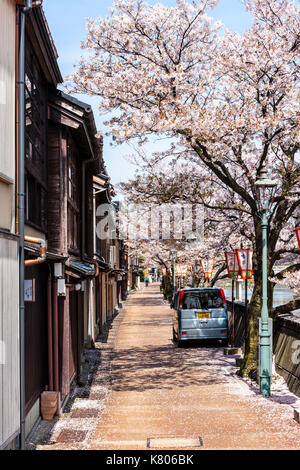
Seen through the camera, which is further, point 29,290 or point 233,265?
point 233,265

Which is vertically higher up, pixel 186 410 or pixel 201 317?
pixel 201 317

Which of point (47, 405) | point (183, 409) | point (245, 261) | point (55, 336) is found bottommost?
point (183, 409)

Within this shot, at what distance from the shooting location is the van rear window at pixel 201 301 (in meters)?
21.3

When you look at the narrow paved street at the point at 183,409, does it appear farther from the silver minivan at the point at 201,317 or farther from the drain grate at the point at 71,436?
the silver minivan at the point at 201,317

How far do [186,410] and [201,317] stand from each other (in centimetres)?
989

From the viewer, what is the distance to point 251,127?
14.0 m

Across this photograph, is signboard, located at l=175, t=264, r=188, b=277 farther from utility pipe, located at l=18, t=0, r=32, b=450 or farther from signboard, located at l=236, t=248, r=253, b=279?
utility pipe, located at l=18, t=0, r=32, b=450

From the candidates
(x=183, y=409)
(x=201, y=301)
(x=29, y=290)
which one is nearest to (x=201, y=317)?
(x=201, y=301)

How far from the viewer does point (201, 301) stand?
841 inches

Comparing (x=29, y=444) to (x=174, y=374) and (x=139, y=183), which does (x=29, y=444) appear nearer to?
(x=174, y=374)

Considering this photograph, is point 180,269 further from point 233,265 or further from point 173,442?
point 173,442

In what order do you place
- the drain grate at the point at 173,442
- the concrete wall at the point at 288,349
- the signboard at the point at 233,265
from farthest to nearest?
the signboard at the point at 233,265, the concrete wall at the point at 288,349, the drain grate at the point at 173,442

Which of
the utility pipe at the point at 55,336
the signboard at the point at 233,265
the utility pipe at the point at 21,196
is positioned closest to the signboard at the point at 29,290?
the utility pipe at the point at 21,196

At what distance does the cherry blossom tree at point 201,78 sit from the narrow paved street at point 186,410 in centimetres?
184
